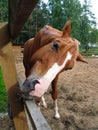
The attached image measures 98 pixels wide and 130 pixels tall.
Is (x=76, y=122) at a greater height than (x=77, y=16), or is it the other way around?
(x=76, y=122)

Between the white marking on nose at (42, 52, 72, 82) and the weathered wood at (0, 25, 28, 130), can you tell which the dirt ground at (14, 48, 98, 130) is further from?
the white marking on nose at (42, 52, 72, 82)

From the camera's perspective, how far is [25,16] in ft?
5.08

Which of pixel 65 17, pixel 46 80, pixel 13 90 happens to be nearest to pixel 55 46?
pixel 46 80

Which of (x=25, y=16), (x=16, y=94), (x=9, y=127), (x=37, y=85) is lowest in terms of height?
(x=9, y=127)

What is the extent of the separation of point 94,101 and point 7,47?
121 inches

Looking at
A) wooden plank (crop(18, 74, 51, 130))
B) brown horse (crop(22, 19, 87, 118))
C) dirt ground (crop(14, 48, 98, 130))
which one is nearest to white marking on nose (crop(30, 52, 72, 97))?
brown horse (crop(22, 19, 87, 118))

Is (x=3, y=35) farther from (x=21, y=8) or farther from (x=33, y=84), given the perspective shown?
(x=21, y=8)

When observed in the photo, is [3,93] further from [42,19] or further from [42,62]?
[42,19]

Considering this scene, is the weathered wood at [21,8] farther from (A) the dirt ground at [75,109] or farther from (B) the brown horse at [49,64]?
(A) the dirt ground at [75,109]

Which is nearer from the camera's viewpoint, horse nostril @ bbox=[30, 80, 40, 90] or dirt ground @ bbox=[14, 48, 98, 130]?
horse nostril @ bbox=[30, 80, 40, 90]

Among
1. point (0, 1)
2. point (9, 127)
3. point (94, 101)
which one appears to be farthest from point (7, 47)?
point (0, 1)

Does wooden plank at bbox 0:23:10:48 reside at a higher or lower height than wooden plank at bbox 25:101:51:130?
higher

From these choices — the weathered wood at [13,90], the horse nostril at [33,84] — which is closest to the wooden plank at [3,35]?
the weathered wood at [13,90]

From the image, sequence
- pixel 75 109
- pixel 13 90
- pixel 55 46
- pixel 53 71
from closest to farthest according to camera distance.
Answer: pixel 53 71 → pixel 55 46 → pixel 13 90 → pixel 75 109
